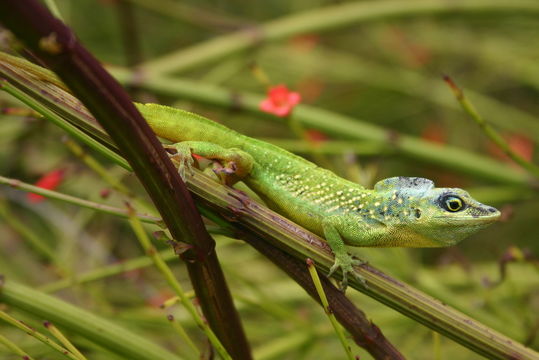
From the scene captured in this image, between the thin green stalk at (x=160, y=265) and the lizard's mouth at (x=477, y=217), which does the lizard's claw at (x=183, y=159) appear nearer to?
the thin green stalk at (x=160, y=265)

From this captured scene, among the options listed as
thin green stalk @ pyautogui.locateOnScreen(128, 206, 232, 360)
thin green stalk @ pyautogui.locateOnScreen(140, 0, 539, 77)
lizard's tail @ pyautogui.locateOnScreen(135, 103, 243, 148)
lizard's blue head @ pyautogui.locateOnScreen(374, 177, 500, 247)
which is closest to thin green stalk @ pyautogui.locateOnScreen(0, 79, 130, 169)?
thin green stalk @ pyautogui.locateOnScreen(128, 206, 232, 360)

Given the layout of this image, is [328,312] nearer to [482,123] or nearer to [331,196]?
[331,196]

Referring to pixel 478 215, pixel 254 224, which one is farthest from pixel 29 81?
pixel 478 215

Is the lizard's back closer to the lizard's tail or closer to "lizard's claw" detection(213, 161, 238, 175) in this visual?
the lizard's tail

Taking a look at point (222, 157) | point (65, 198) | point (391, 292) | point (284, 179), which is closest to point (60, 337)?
point (65, 198)

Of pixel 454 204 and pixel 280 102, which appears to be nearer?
pixel 454 204

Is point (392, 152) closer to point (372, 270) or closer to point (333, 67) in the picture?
point (372, 270)

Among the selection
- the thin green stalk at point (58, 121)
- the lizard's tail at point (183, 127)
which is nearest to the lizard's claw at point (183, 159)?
the lizard's tail at point (183, 127)
